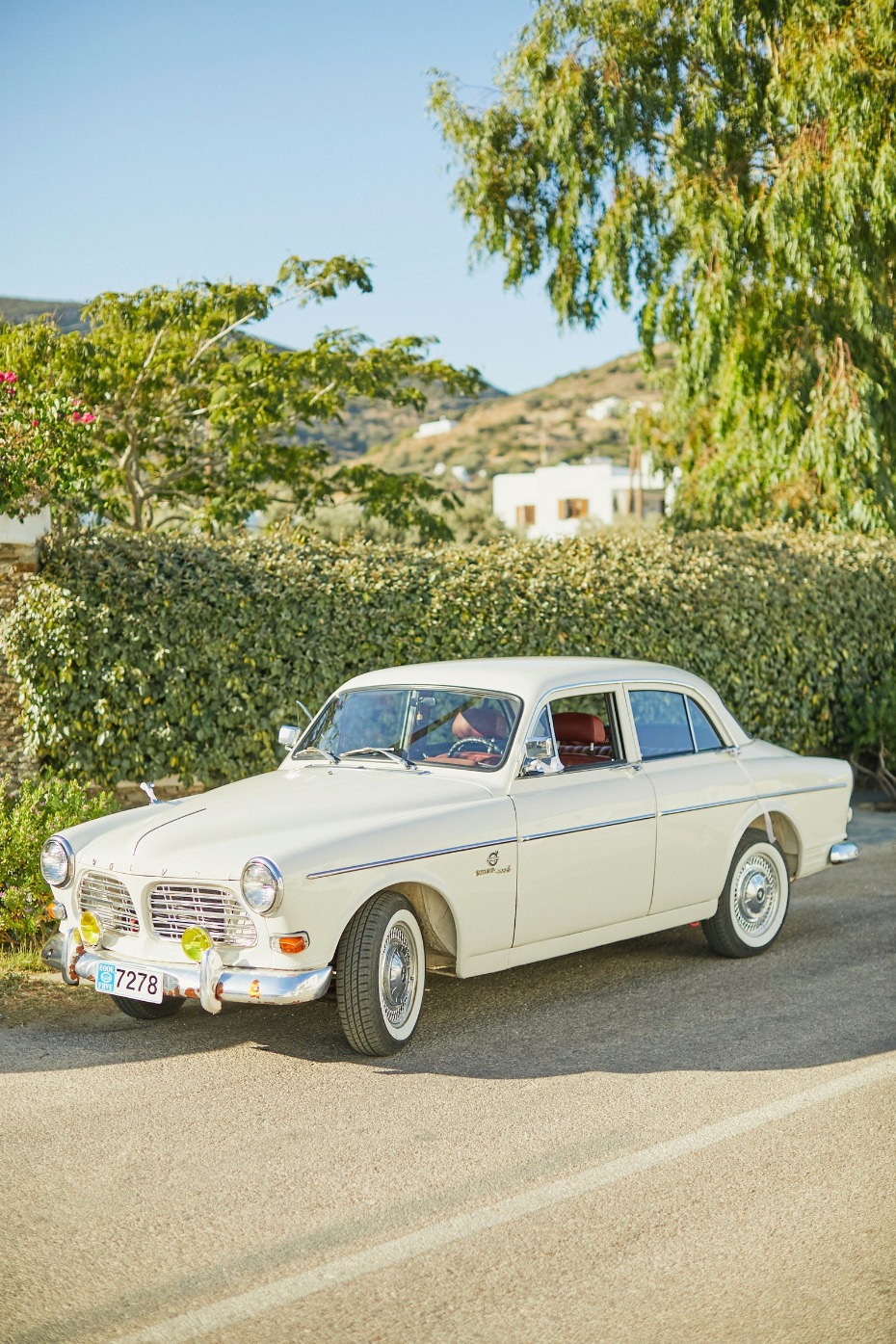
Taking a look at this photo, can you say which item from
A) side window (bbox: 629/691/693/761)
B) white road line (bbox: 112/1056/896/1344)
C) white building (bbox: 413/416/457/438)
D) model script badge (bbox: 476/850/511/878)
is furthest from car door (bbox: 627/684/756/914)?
white building (bbox: 413/416/457/438)

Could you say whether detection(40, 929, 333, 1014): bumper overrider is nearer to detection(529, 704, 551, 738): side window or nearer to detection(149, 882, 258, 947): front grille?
detection(149, 882, 258, 947): front grille

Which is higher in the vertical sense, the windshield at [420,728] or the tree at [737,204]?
the tree at [737,204]

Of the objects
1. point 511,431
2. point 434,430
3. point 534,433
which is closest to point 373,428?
point 434,430

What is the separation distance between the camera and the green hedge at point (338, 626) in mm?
9172

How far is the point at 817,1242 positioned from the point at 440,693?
11.6 ft

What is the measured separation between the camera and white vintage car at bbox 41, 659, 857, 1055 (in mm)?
5539

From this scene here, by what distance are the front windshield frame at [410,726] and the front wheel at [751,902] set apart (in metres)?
1.66

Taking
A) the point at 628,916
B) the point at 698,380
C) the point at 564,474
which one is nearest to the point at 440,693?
the point at 628,916

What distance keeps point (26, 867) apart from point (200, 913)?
2239 mm

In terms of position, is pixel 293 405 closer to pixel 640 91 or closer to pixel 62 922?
pixel 640 91

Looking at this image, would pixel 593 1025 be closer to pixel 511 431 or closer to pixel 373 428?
pixel 373 428

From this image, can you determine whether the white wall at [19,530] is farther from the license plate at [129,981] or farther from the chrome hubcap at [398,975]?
the chrome hubcap at [398,975]

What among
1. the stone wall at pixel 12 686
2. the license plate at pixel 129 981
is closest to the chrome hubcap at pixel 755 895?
the license plate at pixel 129 981

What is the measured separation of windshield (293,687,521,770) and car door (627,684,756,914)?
0.92 metres
